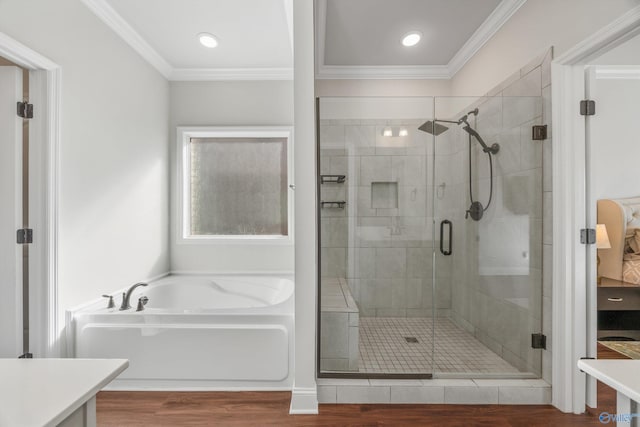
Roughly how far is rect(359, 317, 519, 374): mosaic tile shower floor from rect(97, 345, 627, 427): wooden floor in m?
0.22

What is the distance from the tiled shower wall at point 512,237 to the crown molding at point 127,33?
8.94 feet

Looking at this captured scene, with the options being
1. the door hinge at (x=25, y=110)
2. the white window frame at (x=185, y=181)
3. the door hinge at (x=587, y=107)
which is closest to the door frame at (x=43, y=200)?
the door hinge at (x=25, y=110)

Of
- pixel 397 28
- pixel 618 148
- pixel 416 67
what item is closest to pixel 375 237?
pixel 397 28

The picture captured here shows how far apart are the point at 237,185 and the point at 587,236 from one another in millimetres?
2933

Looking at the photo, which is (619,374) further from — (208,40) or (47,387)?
(208,40)

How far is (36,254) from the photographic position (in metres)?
2.10

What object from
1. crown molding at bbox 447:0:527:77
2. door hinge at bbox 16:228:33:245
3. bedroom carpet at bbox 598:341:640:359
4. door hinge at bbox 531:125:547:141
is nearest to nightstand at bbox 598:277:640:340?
bedroom carpet at bbox 598:341:640:359

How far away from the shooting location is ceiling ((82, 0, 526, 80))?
2461 millimetres

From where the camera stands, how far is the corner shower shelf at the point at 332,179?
215 cm

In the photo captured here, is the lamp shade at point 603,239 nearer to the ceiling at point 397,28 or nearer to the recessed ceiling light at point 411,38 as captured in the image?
the ceiling at point 397,28

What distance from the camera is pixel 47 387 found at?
0.66 meters

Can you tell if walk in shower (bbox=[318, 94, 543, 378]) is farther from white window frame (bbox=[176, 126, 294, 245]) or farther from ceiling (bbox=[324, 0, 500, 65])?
white window frame (bbox=[176, 126, 294, 245])

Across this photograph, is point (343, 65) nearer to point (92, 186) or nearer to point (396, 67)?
point (396, 67)

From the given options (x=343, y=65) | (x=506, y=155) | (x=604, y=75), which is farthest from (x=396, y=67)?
(x=604, y=75)
